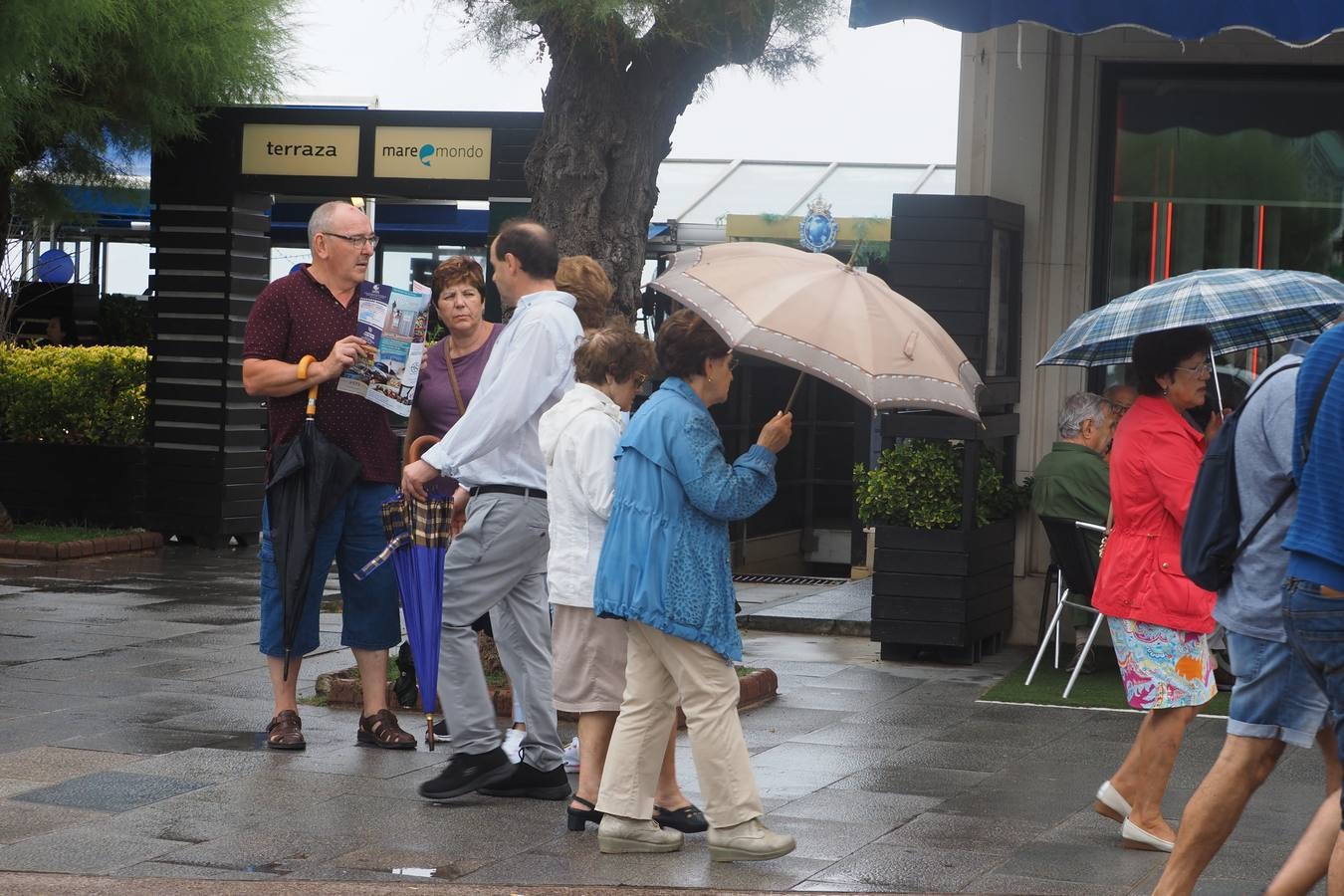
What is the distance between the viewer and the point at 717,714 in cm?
528

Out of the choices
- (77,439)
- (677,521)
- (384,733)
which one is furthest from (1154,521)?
(77,439)

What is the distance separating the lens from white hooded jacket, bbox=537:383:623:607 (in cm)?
556

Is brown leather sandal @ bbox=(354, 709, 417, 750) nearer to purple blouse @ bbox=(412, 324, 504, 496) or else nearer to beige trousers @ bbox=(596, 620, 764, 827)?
purple blouse @ bbox=(412, 324, 504, 496)

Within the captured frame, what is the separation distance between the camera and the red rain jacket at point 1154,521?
566 centimetres

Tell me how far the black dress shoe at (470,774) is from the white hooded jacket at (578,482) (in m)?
0.78

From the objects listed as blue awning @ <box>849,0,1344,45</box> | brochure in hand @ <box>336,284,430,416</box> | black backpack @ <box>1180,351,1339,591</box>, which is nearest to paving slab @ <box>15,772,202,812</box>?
brochure in hand @ <box>336,284,430,416</box>

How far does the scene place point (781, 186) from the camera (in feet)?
79.8

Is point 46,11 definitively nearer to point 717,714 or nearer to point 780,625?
point 780,625

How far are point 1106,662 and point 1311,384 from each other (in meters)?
5.65

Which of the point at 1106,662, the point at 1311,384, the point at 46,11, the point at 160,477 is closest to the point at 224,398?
the point at 160,477

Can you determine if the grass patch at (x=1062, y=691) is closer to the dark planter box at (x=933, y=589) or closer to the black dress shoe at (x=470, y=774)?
the dark planter box at (x=933, y=589)

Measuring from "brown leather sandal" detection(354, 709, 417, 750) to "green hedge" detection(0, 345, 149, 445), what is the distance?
350 inches

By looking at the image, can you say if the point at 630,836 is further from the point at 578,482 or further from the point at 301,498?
the point at 301,498

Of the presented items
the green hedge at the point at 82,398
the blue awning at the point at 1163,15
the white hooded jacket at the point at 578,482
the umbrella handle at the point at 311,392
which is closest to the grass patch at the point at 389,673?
the umbrella handle at the point at 311,392
